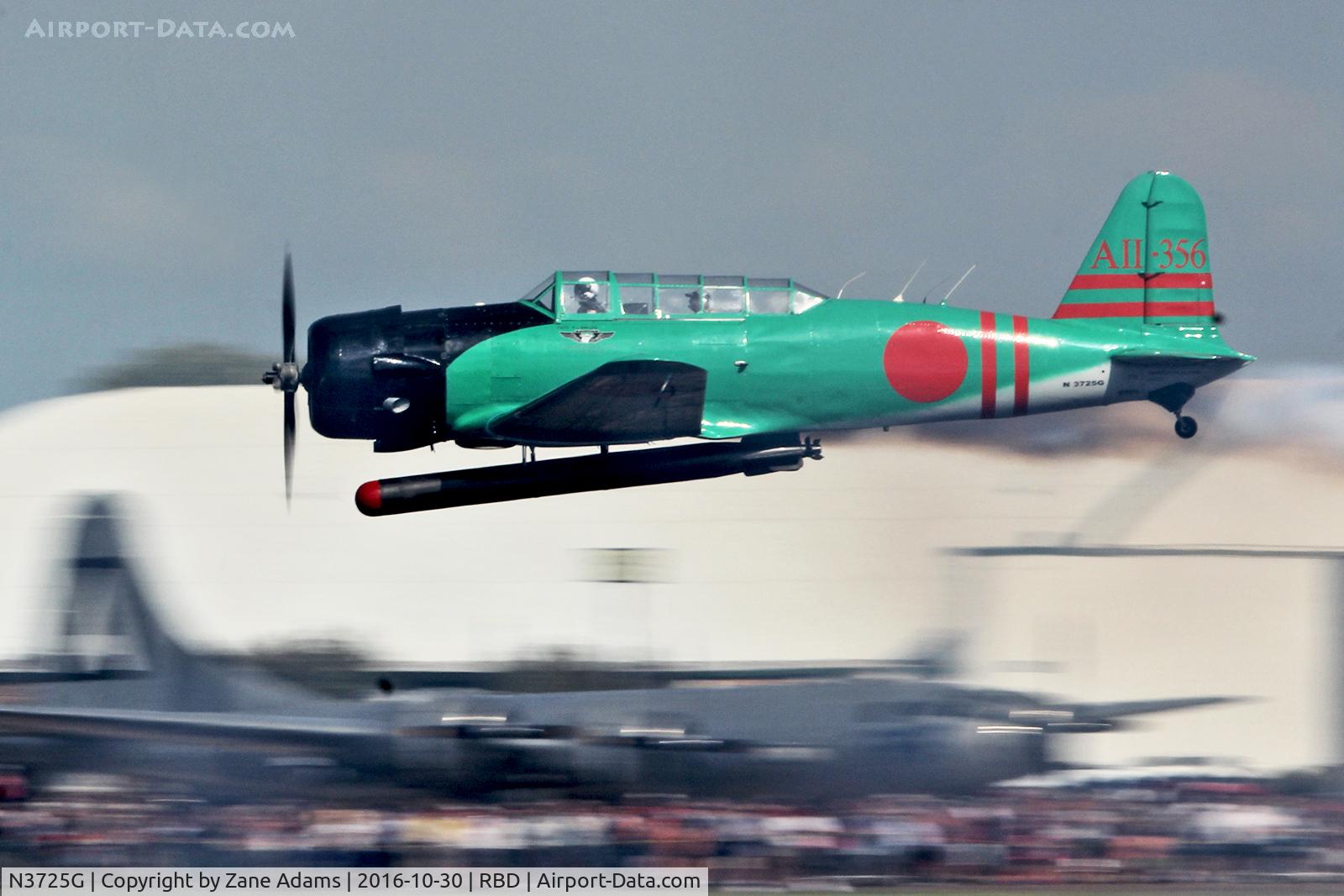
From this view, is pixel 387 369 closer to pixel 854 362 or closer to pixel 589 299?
pixel 589 299

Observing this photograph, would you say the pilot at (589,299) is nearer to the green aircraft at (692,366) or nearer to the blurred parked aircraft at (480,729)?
the green aircraft at (692,366)

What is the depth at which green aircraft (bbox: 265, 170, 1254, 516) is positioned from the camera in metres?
13.2

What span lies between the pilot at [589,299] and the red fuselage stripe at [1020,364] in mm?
3897

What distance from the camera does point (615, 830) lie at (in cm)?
1420

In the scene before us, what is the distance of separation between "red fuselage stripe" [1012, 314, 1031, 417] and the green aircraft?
0.01 m

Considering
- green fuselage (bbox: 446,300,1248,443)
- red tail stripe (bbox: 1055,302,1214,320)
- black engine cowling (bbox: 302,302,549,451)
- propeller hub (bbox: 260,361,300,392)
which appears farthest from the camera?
red tail stripe (bbox: 1055,302,1214,320)

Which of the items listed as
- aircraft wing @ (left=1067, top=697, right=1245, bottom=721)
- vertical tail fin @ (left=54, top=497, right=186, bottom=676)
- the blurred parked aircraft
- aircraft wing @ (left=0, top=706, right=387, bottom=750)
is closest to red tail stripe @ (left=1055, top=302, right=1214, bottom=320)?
the blurred parked aircraft

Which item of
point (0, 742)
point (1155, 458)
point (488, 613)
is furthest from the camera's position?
point (488, 613)

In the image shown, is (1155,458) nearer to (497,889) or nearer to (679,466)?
(679,466)

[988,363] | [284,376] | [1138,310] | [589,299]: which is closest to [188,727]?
[284,376]

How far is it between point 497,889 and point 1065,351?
730cm

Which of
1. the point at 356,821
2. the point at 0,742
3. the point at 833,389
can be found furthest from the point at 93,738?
the point at 833,389
